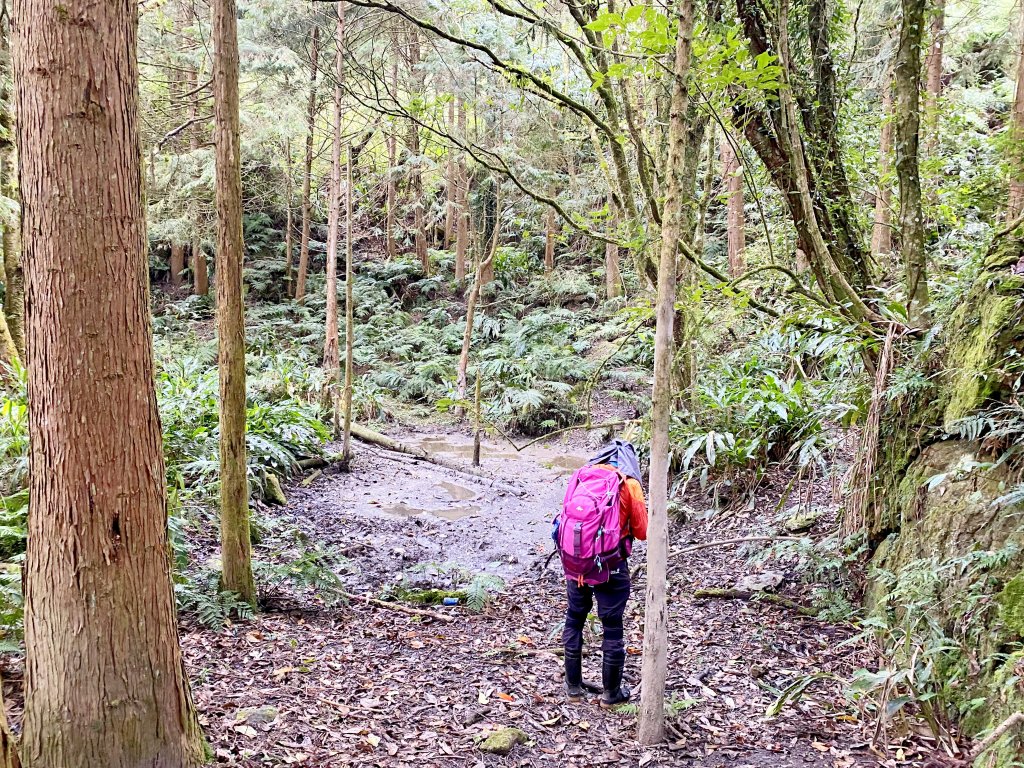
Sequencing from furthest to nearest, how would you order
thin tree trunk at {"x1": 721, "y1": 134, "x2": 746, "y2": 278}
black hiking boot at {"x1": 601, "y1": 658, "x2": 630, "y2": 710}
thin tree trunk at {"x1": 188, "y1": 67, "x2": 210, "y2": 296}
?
1. thin tree trunk at {"x1": 188, "y1": 67, "x2": 210, "y2": 296}
2. thin tree trunk at {"x1": 721, "y1": 134, "x2": 746, "y2": 278}
3. black hiking boot at {"x1": 601, "y1": 658, "x2": 630, "y2": 710}

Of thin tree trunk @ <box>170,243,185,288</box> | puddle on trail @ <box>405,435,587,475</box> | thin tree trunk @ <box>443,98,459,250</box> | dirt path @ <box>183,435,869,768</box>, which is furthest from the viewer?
thin tree trunk @ <box>170,243,185,288</box>

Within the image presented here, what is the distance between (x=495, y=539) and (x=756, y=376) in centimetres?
410

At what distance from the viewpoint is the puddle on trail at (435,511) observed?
27.5ft

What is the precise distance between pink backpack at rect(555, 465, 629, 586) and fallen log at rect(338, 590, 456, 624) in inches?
69.6

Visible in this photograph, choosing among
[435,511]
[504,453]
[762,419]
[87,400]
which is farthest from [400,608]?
[504,453]

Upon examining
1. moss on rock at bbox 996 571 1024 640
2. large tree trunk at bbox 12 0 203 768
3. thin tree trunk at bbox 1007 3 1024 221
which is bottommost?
moss on rock at bbox 996 571 1024 640

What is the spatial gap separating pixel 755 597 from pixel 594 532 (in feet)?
6.99

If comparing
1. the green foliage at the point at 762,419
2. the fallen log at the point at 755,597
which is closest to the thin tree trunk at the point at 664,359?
the fallen log at the point at 755,597

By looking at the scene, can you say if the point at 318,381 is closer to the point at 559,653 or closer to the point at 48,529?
the point at 559,653

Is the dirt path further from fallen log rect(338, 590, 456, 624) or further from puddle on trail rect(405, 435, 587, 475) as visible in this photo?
puddle on trail rect(405, 435, 587, 475)

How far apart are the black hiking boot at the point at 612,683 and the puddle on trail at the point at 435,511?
4592mm

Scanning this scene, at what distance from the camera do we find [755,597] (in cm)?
510

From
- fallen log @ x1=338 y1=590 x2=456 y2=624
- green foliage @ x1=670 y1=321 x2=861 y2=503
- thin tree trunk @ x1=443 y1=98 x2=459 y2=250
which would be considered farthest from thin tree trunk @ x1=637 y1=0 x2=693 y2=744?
thin tree trunk @ x1=443 y1=98 x2=459 y2=250

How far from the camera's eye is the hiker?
12.5 feet
